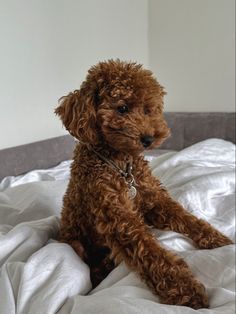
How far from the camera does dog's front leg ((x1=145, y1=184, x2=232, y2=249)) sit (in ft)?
3.24

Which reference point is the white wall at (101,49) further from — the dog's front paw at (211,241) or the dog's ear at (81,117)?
the dog's front paw at (211,241)

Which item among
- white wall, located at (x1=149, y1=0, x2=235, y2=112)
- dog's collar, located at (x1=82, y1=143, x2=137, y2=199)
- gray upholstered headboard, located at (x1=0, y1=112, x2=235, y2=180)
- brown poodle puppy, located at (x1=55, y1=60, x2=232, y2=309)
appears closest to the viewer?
brown poodle puppy, located at (x1=55, y1=60, x2=232, y2=309)

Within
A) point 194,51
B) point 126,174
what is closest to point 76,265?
point 126,174

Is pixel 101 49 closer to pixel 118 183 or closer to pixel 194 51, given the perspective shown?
pixel 194 51

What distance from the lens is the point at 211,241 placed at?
3.22 feet

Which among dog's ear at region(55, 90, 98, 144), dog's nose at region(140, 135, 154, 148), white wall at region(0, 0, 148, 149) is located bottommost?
dog's nose at region(140, 135, 154, 148)

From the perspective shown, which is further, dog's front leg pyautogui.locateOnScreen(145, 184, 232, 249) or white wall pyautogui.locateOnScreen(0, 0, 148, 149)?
white wall pyautogui.locateOnScreen(0, 0, 148, 149)

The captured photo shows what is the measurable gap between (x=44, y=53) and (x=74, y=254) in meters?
1.47

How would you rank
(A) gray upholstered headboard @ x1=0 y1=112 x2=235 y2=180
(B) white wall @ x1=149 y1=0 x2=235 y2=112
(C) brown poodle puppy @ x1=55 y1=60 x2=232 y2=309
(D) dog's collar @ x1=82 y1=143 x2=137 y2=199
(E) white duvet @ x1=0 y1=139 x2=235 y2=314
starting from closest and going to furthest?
1. (E) white duvet @ x1=0 y1=139 x2=235 y2=314
2. (C) brown poodle puppy @ x1=55 y1=60 x2=232 y2=309
3. (D) dog's collar @ x1=82 y1=143 x2=137 y2=199
4. (A) gray upholstered headboard @ x1=0 y1=112 x2=235 y2=180
5. (B) white wall @ x1=149 y1=0 x2=235 y2=112

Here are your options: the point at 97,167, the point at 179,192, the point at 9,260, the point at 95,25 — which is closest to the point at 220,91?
the point at 95,25

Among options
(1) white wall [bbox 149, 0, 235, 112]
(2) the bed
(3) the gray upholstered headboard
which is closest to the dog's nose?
(2) the bed

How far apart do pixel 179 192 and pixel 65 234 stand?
51 centimetres

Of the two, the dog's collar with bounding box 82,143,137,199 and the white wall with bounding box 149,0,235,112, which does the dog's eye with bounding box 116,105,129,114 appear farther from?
the white wall with bounding box 149,0,235,112

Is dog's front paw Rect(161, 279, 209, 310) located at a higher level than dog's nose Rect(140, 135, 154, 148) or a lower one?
lower
